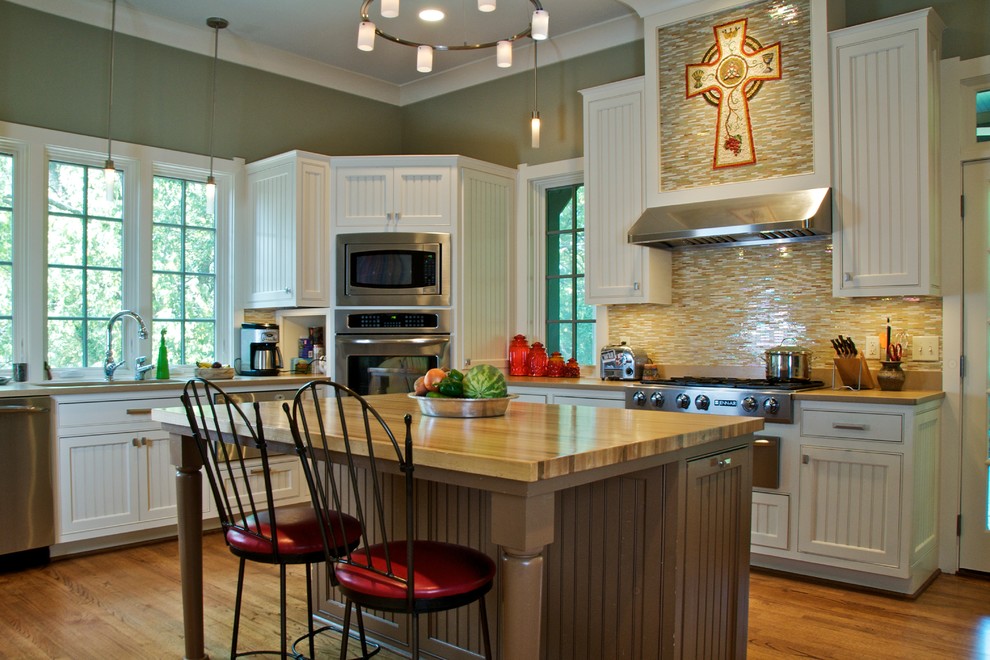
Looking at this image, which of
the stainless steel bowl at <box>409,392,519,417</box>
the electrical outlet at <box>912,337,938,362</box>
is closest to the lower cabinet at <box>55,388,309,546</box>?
the stainless steel bowl at <box>409,392,519,417</box>

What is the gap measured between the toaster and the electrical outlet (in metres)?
1.36

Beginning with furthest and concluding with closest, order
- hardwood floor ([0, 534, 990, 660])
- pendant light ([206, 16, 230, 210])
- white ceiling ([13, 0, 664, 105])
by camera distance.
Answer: pendant light ([206, 16, 230, 210]), white ceiling ([13, 0, 664, 105]), hardwood floor ([0, 534, 990, 660])

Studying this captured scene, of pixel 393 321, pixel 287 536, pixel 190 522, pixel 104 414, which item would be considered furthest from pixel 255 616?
pixel 393 321

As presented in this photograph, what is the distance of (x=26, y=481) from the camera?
11.8 feet

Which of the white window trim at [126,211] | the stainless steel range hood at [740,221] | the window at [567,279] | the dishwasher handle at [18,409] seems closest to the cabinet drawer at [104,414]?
the dishwasher handle at [18,409]

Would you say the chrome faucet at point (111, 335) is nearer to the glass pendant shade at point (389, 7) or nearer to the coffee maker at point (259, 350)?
the coffee maker at point (259, 350)

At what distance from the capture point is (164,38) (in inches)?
181

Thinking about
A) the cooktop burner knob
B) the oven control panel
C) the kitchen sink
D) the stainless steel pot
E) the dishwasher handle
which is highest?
the oven control panel

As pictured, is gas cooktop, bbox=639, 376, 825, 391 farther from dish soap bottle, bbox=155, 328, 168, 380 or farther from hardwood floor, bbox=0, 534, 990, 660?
dish soap bottle, bbox=155, 328, 168, 380

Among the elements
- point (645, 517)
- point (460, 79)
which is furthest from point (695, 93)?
point (645, 517)

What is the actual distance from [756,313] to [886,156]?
1.01m

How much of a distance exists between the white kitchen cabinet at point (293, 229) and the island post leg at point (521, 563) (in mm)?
3351

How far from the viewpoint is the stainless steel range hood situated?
3.55 metres

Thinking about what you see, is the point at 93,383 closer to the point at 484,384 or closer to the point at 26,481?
the point at 26,481
